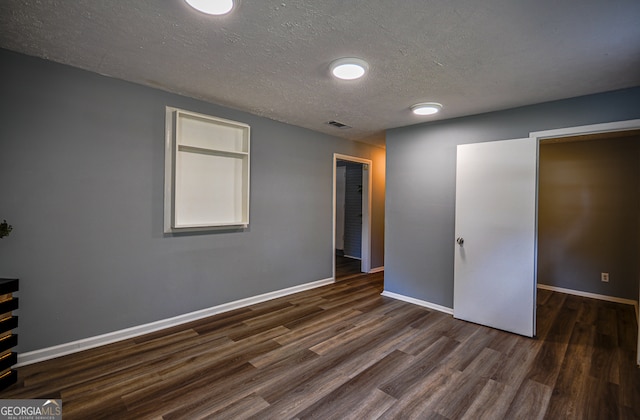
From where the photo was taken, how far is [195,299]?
123 inches

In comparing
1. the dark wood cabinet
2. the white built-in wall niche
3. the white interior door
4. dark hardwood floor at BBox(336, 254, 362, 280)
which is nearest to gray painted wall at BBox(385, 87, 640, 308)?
the white interior door

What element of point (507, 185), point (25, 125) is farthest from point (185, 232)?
point (507, 185)

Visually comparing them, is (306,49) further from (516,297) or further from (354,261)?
(354,261)

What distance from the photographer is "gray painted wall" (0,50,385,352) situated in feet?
7.25

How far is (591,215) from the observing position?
424 centimetres

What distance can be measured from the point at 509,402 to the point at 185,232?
3.12 m

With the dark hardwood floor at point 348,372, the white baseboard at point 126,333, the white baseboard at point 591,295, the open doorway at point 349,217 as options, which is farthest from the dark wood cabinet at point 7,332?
the white baseboard at point 591,295

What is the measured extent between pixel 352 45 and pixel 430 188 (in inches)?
92.6

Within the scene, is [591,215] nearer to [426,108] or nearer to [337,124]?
[426,108]

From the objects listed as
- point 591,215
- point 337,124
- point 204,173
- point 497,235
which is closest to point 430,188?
point 497,235

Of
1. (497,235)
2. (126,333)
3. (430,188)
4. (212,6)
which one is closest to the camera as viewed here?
(212,6)

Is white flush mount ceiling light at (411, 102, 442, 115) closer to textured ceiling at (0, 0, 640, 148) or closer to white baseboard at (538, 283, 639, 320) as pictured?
textured ceiling at (0, 0, 640, 148)

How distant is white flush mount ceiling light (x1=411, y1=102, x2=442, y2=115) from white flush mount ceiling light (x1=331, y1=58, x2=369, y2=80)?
105cm

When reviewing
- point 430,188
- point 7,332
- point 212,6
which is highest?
point 212,6
